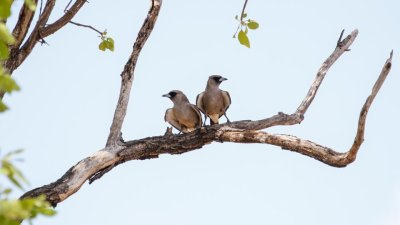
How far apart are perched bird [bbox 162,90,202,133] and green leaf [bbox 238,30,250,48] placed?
180 inches

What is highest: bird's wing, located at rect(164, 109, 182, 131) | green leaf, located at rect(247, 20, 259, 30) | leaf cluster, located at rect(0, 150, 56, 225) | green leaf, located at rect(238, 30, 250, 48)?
bird's wing, located at rect(164, 109, 182, 131)

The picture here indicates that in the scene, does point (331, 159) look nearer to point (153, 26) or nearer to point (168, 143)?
point (168, 143)

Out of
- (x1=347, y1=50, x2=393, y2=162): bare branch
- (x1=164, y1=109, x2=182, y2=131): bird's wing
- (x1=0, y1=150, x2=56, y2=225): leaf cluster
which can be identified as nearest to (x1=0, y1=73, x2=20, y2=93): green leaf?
(x1=0, y1=150, x2=56, y2=225): leaf cluster

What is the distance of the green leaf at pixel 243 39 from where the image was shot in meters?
5.09

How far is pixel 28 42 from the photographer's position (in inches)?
238

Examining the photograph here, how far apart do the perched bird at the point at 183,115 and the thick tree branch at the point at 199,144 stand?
2745 mm

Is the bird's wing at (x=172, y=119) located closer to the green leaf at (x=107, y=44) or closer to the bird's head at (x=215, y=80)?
the bird's head at (x=215, y=80)

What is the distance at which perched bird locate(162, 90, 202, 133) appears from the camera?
9875 millimetres

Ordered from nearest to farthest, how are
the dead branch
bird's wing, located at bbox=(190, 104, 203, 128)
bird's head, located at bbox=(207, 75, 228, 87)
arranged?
the dead branch
bird's wing, located at bbox=(190, 104, 203, 128)
bird's head, located at bbox=(207, 75, 228, 87)

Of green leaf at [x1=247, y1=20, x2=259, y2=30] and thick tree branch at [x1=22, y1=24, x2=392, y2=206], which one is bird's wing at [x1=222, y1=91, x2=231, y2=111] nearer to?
thick tree branch at [x1=22, y1=24, x2=392, y2=206]

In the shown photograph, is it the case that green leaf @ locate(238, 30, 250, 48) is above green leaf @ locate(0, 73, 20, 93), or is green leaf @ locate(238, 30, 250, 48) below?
above

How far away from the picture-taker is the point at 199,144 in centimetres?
696

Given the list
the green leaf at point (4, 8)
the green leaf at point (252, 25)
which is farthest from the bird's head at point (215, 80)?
the green leaf at point (4, 8)

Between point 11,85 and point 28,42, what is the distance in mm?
4406
